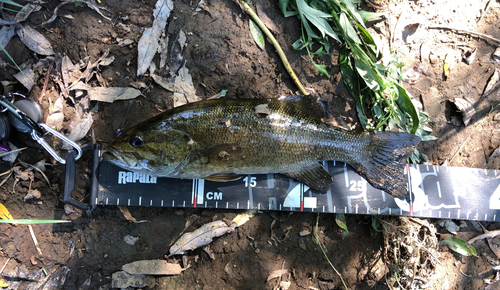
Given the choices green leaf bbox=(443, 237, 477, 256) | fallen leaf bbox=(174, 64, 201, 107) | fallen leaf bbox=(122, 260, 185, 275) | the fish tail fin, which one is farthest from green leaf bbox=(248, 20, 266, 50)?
green leaf bbox=(443, 237, 477, 256)

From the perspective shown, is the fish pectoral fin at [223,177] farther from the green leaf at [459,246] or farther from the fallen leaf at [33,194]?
the green leaf at [459,246]

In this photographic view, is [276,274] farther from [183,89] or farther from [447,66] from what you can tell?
[447,66]

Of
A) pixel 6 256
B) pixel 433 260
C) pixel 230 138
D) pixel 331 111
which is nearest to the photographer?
pixel 230 138

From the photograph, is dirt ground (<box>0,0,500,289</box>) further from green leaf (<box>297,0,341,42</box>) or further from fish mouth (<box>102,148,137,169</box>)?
fish mouth (<box>102,148,137,169</box>)

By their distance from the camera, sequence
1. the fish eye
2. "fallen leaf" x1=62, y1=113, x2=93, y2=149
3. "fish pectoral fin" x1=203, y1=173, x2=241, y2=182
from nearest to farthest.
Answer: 1. the fish eye
2. "fish pectoral fin" x1=203, y1=173, x2=241, y2=182
3. "fallen leaf" x1=62, y1=113, x2=93, y2=149

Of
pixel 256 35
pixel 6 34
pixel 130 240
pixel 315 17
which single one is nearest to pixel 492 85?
pixel 315 17

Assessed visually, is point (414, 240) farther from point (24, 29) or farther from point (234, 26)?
point (24, 29)

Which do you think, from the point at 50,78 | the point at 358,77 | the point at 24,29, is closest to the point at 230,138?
the point at 358,77
